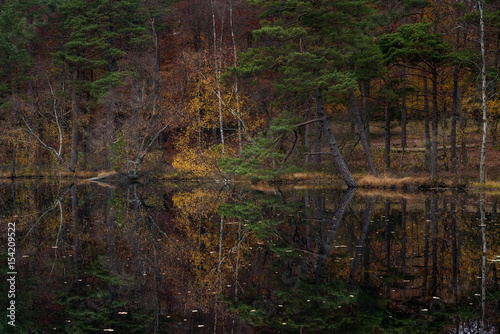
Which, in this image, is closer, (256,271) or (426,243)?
(256,271)

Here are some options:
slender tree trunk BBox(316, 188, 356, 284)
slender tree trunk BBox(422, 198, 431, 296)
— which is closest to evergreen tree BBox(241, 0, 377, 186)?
Answer: slender tree trunk BBox(316, 188, 356, 284)

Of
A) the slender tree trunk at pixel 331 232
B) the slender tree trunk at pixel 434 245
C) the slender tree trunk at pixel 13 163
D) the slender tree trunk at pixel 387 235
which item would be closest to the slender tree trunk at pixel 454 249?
the slender tree trunk at pixel 434 245

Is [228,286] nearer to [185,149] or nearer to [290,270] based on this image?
[290,270]

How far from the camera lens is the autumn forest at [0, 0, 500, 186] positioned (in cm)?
2386

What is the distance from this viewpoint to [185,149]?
33156 millimetres

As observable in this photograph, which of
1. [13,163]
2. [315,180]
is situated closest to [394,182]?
[315,180]

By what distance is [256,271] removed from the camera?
8.54 meters

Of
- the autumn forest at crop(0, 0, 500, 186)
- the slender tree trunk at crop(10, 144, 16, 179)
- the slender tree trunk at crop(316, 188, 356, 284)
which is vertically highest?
the autumn forest at crop(0, 0, 500, 186)

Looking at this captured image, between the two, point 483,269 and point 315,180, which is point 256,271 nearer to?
point 483,269

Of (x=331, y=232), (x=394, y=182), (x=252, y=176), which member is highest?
(x=252, y=176)

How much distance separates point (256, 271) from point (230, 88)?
88.8 ft

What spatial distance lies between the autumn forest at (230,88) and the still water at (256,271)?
9528 mm

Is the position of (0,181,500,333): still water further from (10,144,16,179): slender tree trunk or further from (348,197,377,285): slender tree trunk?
(10,144,16,179): slender tree trunk

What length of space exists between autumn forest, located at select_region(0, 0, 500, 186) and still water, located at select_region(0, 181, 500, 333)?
375 inches
